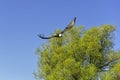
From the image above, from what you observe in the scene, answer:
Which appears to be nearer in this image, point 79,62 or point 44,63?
point 79,62

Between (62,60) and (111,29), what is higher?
(111,29)

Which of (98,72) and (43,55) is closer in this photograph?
(98,72)

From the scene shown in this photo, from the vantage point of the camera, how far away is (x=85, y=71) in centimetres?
2861

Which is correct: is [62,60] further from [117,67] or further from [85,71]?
[117,67]

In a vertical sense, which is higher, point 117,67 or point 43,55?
point 43,55

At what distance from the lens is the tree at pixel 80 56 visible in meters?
28.7

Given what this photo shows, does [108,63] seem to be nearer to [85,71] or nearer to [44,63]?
[85,71]

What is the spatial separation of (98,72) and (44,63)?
4.52 m

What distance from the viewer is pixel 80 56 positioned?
96.9 feet

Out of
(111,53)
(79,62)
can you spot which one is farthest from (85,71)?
(111,53)

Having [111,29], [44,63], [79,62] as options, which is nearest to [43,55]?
[44,63]

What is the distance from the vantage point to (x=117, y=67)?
28.2 meters

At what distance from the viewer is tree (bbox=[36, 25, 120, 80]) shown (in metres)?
28.7

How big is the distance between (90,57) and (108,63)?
1.40m
